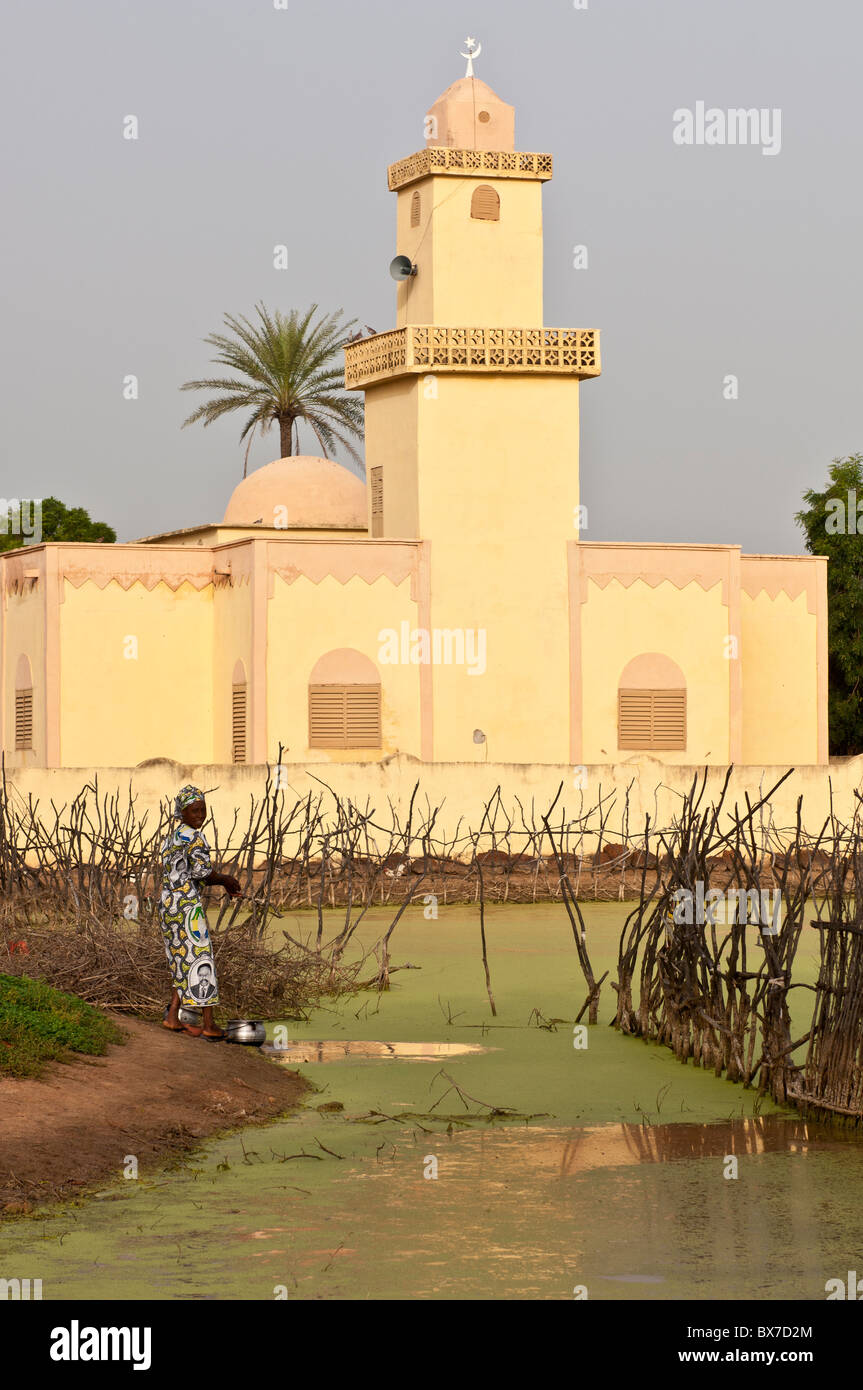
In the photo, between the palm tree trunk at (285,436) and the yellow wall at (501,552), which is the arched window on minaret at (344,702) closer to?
the yellow wall at (501,552)

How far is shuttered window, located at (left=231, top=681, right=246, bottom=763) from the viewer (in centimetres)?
2734

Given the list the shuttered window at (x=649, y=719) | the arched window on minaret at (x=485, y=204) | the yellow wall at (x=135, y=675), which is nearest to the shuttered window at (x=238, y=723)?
the yellow wall at (x=135, y=675)

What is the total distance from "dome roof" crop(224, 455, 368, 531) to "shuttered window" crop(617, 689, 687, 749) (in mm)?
6934

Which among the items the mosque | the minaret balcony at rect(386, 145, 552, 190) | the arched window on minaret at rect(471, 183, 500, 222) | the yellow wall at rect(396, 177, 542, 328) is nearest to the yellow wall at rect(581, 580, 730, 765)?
the mosque

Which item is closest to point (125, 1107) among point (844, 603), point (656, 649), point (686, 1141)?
point (686, 1141)

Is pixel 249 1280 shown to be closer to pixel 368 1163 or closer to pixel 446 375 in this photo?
pixel 368 1163

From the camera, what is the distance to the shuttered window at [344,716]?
1073 inches

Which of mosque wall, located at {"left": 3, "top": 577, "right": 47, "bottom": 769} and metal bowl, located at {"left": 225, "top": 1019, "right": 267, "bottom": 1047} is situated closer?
metal bowl, located at {"left": 225, "top": 1019, "right": 267, "bottom": 1047}

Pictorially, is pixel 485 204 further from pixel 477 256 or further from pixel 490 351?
pixel 490 351

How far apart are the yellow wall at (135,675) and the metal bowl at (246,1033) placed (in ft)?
53.3

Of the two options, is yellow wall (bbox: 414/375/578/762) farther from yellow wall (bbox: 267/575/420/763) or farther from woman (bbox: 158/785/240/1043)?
woman (bbox: 158/785/240/1043)

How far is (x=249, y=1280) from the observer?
667 centimetres

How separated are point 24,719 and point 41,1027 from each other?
63.2 ft
